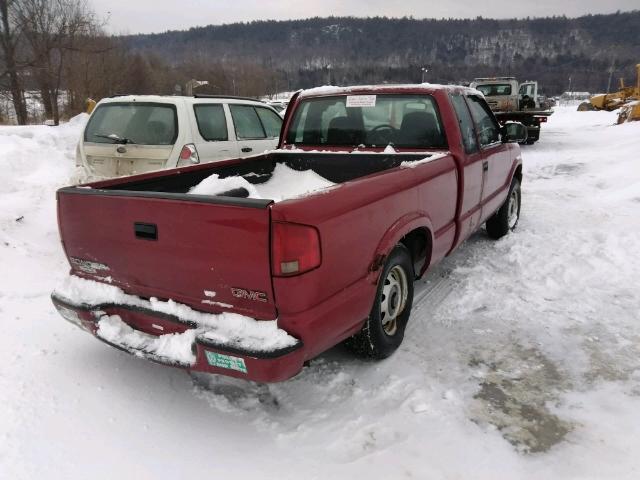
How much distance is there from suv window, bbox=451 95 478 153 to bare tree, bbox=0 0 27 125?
75.1 feet

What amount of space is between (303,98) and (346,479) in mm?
3743

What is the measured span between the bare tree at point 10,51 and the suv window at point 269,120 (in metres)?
18.8

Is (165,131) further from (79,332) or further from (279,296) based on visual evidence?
(279,296)

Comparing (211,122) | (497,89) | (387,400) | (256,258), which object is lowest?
(387,400)

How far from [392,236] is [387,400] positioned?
1.03 metres

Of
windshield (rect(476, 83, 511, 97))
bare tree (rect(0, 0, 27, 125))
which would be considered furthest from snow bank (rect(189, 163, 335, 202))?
bare tree (rect(0, 0, 27, 125))

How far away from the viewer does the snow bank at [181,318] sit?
2391 mm

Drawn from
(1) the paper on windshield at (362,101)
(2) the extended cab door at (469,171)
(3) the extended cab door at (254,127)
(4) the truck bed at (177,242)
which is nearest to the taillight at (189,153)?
(3) the extended cab door at (254,127)

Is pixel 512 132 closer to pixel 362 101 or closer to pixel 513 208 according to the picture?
pixel 513 208

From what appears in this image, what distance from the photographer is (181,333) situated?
2637 mm

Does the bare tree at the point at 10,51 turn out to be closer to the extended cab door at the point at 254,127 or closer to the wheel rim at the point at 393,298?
the extended cab door at the point at 254,127

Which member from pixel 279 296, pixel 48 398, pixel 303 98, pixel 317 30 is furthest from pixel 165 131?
pixel 317 30

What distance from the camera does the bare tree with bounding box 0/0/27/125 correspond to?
853 inches

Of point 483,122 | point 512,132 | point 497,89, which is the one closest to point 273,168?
point 483,122
